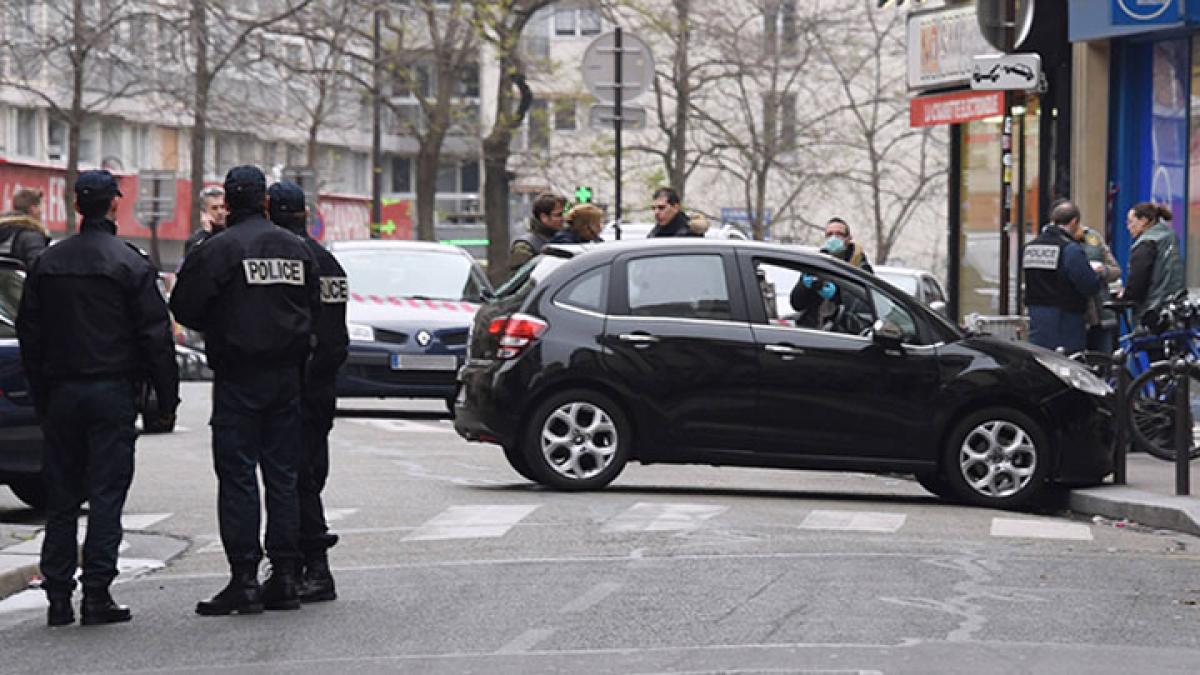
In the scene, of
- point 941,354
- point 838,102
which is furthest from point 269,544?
point 838,102

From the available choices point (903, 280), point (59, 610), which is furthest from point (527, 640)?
point (903, 280)

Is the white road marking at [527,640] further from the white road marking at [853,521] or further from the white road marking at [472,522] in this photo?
the white road marking at [853,521]

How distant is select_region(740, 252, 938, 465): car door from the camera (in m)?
15.3

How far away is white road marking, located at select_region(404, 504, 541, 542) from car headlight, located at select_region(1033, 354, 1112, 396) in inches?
134

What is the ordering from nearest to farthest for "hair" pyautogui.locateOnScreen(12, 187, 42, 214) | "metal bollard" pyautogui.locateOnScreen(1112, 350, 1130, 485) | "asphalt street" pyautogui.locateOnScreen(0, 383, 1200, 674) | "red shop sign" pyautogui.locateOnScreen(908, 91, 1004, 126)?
1. "asphalt street" pyautogui.locateOnScreen(0, 383, 1200, 674)
2. "metal bollard" pyautogui.locateOnScreen(1112, 350, 1130, 485)
3. "hair" pyautogui.locateOnScreen(12, 187, 42, 214)
4. "red shop sign" pyautogui.locateOnScreen(908, 91, 1004, 126)

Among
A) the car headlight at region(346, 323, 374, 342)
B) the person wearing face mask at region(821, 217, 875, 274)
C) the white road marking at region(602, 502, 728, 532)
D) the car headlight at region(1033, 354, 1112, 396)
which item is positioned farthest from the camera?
the car headlight at region(346, 323, 374, 342)

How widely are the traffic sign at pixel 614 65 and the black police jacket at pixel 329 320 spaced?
15.9 meters

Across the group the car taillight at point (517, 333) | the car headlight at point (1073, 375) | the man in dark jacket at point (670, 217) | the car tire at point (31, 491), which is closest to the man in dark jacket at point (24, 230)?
the car tire at point (31, 491)

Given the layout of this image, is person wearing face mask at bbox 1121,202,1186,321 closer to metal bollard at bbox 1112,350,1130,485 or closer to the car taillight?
metal bollard at bbox 1112,350,1130,485

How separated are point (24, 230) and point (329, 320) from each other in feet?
30.7

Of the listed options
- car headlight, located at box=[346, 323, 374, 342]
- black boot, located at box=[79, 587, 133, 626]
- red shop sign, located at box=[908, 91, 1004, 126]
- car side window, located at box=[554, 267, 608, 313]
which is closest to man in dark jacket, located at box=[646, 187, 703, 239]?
car headlight, located at box=[346, 323, 374, 342]

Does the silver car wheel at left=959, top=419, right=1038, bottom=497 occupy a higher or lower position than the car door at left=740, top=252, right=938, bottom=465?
lower

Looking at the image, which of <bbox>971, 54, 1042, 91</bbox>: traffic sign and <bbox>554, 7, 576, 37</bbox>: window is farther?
<bbox>554, 7, 576, 37</bbox>: window

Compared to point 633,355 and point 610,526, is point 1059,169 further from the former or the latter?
point 610,526
